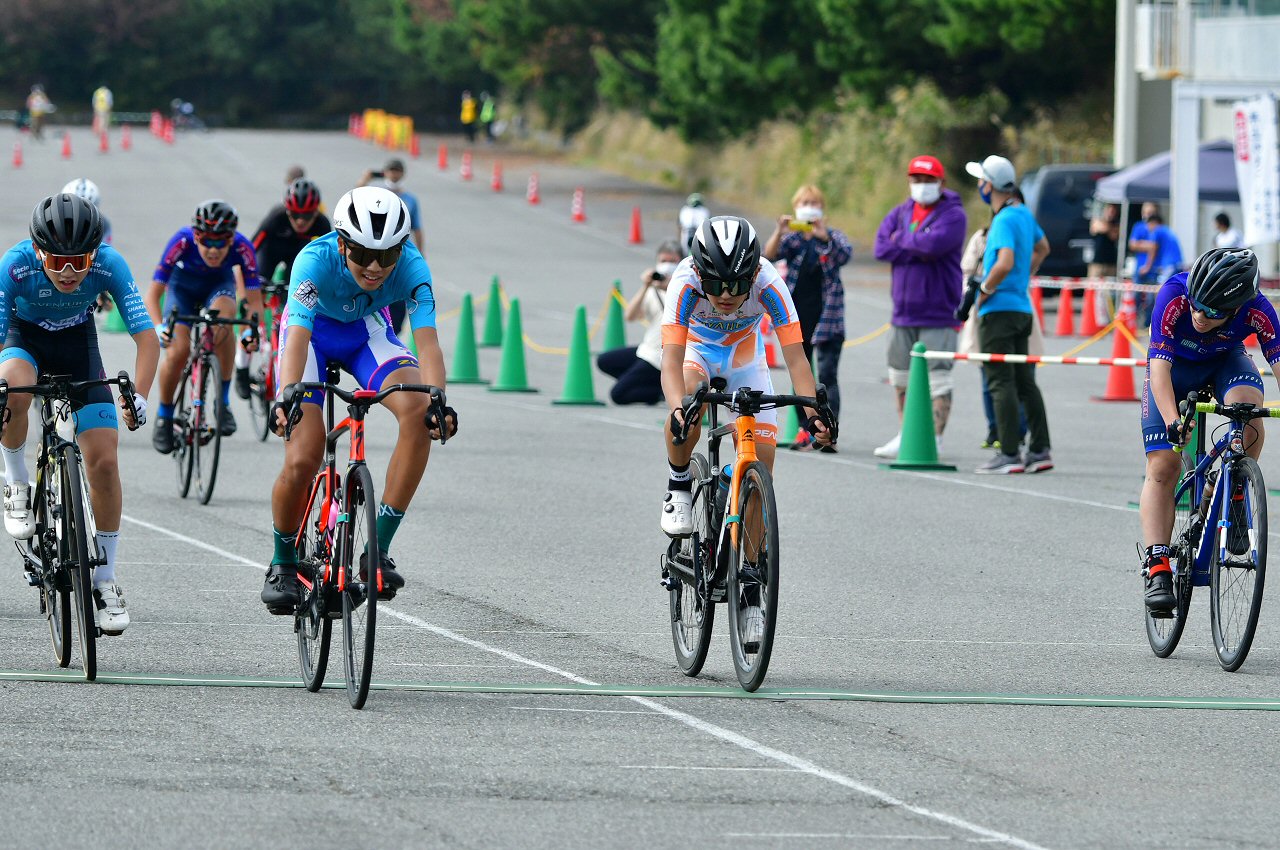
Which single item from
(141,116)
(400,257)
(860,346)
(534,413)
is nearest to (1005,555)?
(400,257)

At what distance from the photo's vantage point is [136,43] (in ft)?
320

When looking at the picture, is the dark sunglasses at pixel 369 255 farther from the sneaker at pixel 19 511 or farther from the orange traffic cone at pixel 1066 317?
the orange traffic cone at pixel 1066 317

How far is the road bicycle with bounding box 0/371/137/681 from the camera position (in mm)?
8008

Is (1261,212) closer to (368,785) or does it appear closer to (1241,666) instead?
(1241,666)

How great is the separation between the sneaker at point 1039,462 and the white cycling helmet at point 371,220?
824 cm

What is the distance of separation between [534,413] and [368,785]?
12535 millimetres

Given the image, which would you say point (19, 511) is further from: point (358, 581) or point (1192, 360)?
point (1192, 360)

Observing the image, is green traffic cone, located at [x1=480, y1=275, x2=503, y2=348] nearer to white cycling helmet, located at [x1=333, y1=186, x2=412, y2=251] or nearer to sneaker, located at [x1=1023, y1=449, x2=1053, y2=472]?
sneaker, located at [x1=1023, y1=449, x2=1053, y2=472]

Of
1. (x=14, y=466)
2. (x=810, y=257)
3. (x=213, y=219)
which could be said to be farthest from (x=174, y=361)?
(x=14, y=466)

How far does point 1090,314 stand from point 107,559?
75.0ft

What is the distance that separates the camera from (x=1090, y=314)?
29.5 meters

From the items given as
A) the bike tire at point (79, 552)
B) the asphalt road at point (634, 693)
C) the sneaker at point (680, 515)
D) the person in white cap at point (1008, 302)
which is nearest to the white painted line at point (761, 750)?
the asphalt road at point (634, 693)

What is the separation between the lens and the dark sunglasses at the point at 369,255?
8.09 metres

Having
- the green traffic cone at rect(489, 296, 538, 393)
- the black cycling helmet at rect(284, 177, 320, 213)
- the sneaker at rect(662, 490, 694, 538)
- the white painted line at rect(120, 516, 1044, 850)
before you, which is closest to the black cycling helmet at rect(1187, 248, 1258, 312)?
the sneaker at rect(662, 490, 694, 538)
